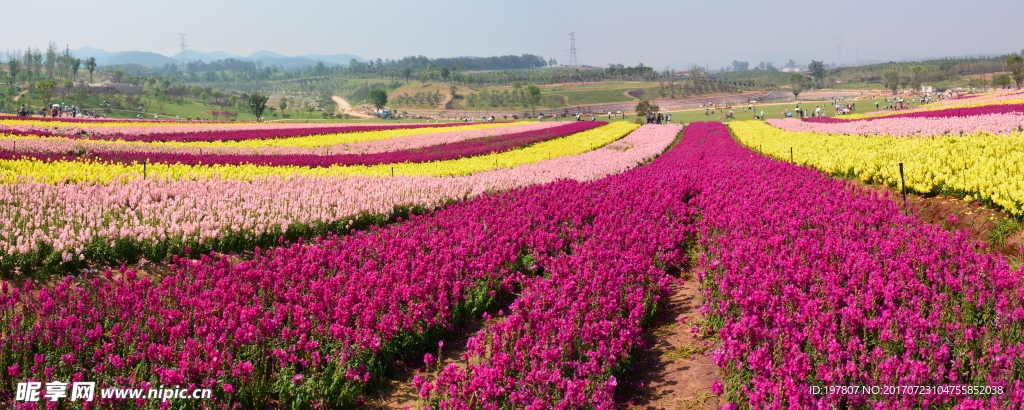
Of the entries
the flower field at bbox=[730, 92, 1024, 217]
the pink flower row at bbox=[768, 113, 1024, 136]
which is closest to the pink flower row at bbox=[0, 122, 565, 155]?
the flower field at bbox=[730, 92, 1024, 217]

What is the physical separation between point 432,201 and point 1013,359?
10971mm

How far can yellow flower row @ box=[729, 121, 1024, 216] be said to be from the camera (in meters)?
10.5

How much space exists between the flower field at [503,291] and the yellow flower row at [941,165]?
3.9 inches

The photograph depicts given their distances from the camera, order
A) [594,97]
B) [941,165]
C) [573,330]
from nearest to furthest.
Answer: [573,330] < [941,165] < [594,97]

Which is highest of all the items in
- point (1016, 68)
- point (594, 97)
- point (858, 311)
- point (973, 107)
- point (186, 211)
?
point (594, 97)

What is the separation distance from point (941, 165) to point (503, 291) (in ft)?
34.7

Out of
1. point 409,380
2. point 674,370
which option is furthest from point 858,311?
point 409,380

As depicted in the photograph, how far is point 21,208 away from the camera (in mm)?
10516

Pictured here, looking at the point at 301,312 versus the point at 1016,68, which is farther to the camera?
the point at 1016,68

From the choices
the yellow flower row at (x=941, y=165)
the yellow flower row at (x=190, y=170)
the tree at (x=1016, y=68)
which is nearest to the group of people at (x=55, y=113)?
the yellow flower row at (x=190, y=170)

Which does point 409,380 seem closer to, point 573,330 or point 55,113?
point 573,330

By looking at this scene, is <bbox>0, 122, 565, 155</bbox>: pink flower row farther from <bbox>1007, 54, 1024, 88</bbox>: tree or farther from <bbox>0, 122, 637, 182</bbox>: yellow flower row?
<bbox>1007, 54, 1024, 88</bbox>: tree

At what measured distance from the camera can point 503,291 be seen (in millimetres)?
8445

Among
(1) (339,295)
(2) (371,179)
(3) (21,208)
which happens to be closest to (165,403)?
(1) (339,295)
